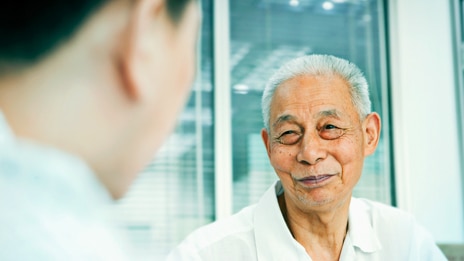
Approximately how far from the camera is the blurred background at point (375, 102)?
272cm

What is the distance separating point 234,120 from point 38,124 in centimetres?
253

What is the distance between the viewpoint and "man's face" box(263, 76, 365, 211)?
1.17 meters

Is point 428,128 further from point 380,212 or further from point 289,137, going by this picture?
point 289,137

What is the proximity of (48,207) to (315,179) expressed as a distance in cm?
93

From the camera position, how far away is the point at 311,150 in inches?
45.6

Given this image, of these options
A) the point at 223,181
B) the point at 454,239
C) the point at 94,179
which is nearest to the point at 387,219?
the point at 94,179

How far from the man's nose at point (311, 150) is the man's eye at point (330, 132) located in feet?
0.07

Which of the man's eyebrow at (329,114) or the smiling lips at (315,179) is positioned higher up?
the man's eyebrow at (329,114)

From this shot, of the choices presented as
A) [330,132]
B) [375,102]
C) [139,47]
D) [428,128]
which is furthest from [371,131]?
[428,128]

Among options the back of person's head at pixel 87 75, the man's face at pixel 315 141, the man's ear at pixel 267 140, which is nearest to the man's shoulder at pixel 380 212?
the man's face at pixel 315 141

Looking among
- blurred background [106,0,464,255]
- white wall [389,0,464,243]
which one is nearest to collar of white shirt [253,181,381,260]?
blurred background [106,0,464,255]

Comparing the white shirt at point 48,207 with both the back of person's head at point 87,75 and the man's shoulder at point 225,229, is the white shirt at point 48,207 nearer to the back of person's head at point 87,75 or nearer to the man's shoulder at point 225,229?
the back of person's head at point 87,75

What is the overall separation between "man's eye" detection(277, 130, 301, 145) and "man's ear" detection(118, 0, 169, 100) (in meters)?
0.92

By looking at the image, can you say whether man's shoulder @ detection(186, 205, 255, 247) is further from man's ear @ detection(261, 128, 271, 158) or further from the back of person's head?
the back of person's head
